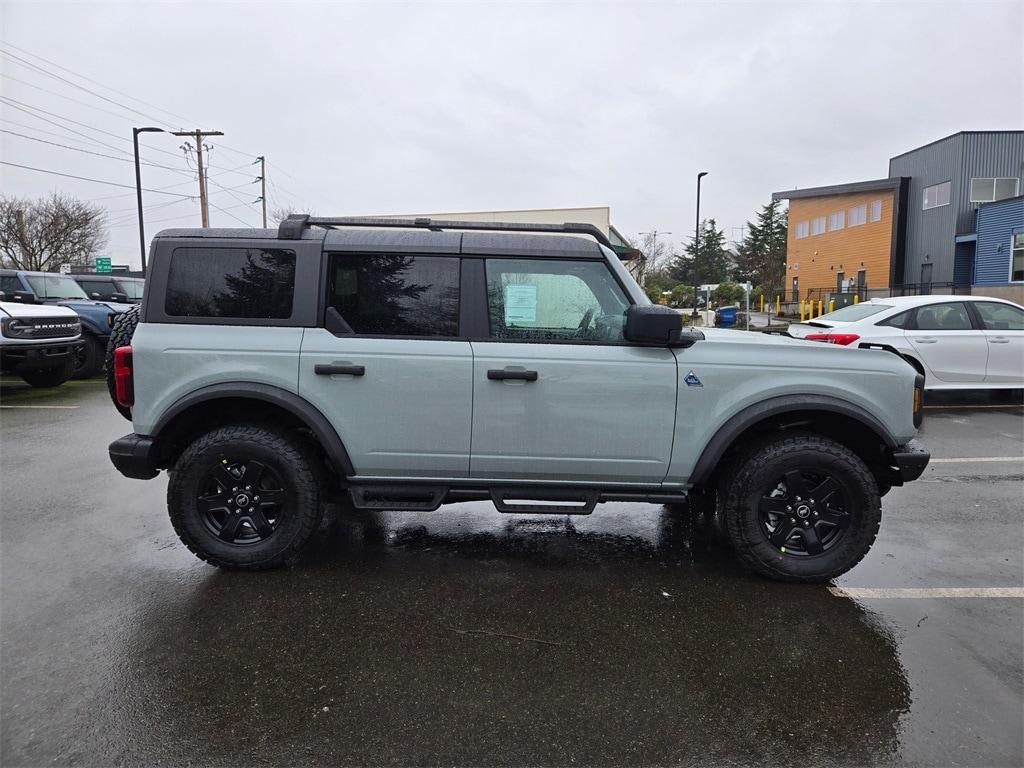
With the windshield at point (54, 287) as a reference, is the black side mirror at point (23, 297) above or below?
below

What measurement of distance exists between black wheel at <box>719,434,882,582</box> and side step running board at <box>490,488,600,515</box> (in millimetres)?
766

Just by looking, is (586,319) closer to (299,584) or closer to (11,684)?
(299,584)

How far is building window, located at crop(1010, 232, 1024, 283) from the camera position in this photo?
990 inches

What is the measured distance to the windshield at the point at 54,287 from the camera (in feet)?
41.3

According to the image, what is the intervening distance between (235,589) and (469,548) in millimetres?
1376

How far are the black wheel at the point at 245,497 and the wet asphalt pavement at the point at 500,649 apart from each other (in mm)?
194

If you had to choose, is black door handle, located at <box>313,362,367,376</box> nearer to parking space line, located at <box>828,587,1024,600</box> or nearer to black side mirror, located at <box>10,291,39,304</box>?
parking space line, located at <box>828,587,1024,600</box>

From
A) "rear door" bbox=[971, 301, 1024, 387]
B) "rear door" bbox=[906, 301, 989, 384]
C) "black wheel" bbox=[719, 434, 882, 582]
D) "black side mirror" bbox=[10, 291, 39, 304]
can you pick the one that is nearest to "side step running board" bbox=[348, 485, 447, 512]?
"black wheel" bbox=[719, 434, 882, 582]

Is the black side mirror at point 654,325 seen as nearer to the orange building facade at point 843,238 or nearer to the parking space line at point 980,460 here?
the parking space line at point 980,460

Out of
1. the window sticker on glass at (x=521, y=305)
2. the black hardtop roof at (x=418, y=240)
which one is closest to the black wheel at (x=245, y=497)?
the black hardtop roof at (x=418, y=240)

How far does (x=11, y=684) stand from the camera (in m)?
2.72

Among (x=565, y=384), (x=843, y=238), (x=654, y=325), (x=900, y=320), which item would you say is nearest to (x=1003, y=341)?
(x=900, y=320)

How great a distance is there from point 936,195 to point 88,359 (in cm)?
3378

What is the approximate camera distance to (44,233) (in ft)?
135
